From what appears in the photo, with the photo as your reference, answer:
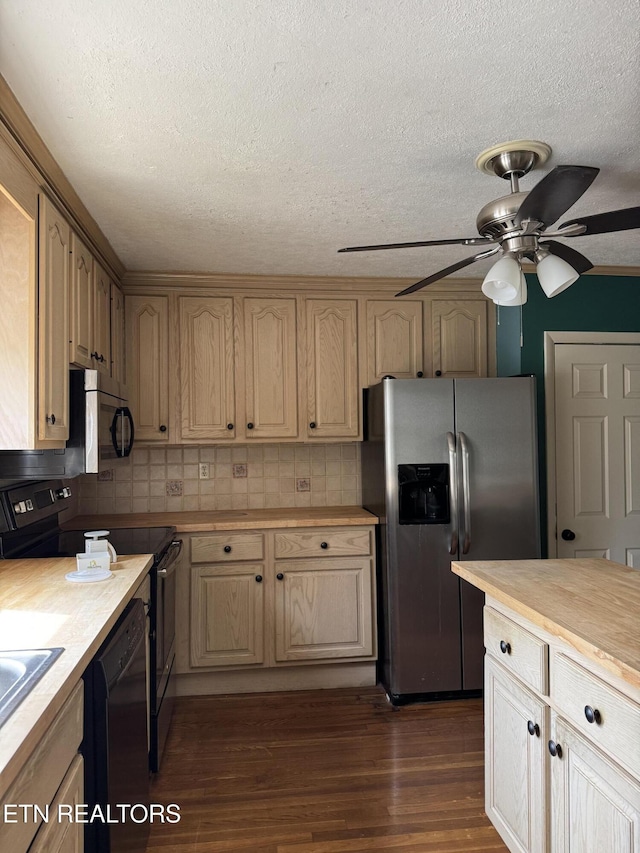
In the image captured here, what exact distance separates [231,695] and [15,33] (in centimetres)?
306

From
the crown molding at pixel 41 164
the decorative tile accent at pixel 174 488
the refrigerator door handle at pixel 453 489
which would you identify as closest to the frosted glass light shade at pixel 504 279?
the refrigerator door handle at pixel 453 489

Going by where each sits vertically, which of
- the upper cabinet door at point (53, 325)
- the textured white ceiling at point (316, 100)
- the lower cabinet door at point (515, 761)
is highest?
the textured white ceiling at point (316, 100)

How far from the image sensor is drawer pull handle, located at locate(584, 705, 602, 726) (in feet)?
4.39

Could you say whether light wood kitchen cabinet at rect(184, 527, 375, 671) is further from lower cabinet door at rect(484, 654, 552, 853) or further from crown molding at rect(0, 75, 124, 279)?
crown molding at rect(0, 75, 124, 279)

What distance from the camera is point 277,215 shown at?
264 centimetres

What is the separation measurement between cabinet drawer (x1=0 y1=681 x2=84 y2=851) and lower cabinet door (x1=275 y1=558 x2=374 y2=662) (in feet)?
6.40

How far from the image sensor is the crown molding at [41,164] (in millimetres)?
1683

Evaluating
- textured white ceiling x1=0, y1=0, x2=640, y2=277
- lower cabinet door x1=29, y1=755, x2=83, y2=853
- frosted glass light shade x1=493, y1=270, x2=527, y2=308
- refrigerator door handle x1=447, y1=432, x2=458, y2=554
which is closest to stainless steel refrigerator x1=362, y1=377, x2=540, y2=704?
refrigerator door handle x1=447, y1=432, x2=458, y2=554

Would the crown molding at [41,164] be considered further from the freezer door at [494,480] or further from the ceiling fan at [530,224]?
the freezer door at [494,480]

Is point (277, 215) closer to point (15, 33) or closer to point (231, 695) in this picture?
point (15, 33)

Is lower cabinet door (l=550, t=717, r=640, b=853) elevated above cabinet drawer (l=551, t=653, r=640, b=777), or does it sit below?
below

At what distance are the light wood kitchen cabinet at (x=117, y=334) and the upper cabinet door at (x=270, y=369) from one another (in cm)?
71

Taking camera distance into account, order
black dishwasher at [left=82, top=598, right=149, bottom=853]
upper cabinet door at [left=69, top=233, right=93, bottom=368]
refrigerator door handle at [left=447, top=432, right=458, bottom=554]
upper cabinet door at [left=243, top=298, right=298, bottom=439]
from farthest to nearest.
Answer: upper cabinet door at [left=243, top=298, right=298, bottom=439] → refrigerator door handle at [left=447, top=432, right=458, bottom=554] → upper cabinet door at [left=69, top=233, right=93, bottom=368] → black dishwasher at [left=82, top=598, right=149, bottom=853]

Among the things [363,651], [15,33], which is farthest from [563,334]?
[15,33]
